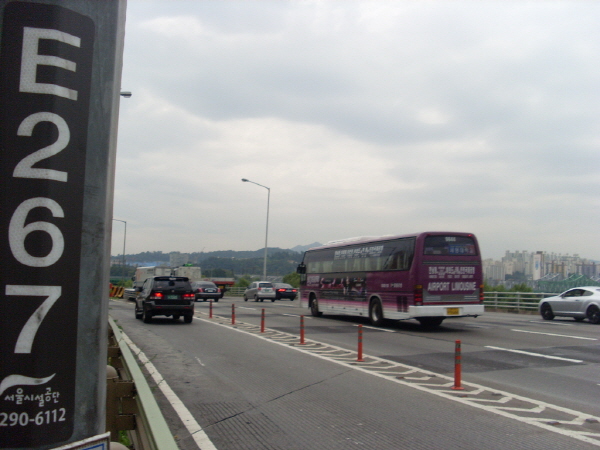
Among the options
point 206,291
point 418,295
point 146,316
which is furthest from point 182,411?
point 206,291

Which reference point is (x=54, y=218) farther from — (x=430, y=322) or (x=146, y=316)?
(x=146, y=316)

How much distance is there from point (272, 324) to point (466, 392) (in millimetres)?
12840

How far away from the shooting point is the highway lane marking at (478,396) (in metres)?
6.43

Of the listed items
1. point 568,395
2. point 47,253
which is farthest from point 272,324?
point 47,253

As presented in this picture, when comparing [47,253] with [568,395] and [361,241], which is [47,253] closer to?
[568,395]

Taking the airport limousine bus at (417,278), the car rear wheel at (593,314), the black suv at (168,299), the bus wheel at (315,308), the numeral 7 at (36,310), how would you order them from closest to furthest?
the numeral 7 at (36,310) → the airport limousine bus at (417,278) → the black suv at (168,299) → the car rear wheel at (593,314) → the bus wheel at (315,308)

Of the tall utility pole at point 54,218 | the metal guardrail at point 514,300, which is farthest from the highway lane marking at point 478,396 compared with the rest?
the metal guardrail at point 514,300

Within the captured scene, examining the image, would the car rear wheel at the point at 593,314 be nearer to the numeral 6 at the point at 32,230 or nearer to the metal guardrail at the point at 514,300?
the metal guardrail at the point at 514,300

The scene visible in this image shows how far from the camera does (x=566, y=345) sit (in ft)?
45.6

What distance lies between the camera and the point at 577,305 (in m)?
21.8

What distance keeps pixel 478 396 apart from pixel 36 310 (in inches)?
281

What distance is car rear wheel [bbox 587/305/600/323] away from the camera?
68.8ft

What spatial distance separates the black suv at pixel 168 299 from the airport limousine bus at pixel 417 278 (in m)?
6.21

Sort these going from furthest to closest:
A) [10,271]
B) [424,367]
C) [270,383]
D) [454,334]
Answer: [454,334], [424,367], [270,383], [10,271]
